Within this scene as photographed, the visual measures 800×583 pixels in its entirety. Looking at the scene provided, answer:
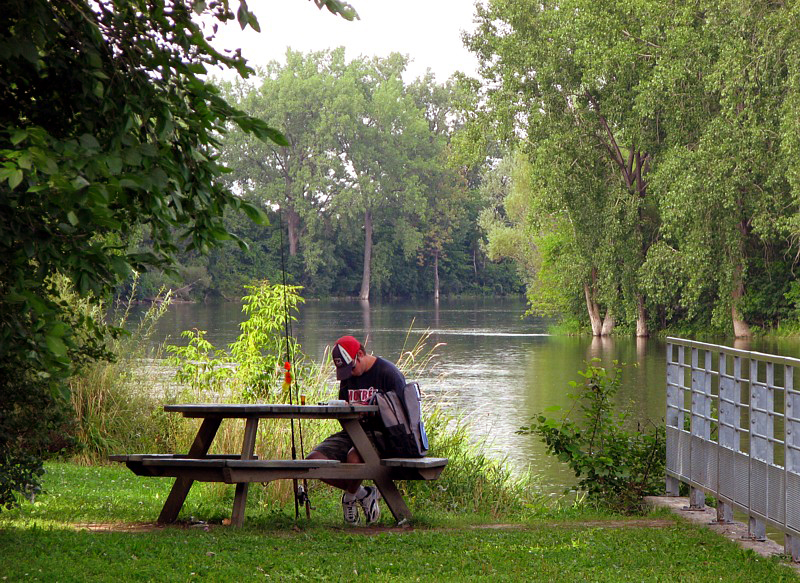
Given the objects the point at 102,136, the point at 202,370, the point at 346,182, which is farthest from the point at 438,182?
the point at 102,136

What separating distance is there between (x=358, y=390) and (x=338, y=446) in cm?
40

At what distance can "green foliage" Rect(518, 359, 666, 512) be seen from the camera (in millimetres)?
8242

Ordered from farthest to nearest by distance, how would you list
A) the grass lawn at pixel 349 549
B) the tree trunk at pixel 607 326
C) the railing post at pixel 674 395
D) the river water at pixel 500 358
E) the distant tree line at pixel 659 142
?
the tree trunk at pixel 607 326, the distant tree line at pixel 659 142, the river water at pixel 500 358, the railing post at pixel 674 395, the grass lawn at pixel 349 549

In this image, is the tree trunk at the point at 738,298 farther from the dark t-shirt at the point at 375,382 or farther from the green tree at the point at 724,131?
the dark t-shirt at the point at 375,382

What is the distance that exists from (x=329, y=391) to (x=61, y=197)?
8.27m

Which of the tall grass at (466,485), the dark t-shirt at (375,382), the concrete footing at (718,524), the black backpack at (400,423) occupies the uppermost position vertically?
the dark t-shirt at (375,382)

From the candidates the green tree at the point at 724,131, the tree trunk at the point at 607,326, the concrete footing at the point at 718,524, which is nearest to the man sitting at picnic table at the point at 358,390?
the concrete footing at the point at 718,524

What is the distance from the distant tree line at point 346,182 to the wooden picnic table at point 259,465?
201ft

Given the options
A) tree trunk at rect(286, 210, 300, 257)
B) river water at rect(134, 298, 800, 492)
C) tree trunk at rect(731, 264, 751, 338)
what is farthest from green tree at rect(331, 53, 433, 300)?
tree trunk at rect(731, 264, 751, 338)

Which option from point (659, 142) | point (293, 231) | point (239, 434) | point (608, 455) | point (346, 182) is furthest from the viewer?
point (293, 231)

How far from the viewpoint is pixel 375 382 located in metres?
7.04

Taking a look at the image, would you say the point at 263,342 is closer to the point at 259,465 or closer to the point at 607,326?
the point at 259,465

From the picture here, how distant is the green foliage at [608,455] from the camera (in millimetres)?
8242

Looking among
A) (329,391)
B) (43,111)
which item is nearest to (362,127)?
(329,391)
